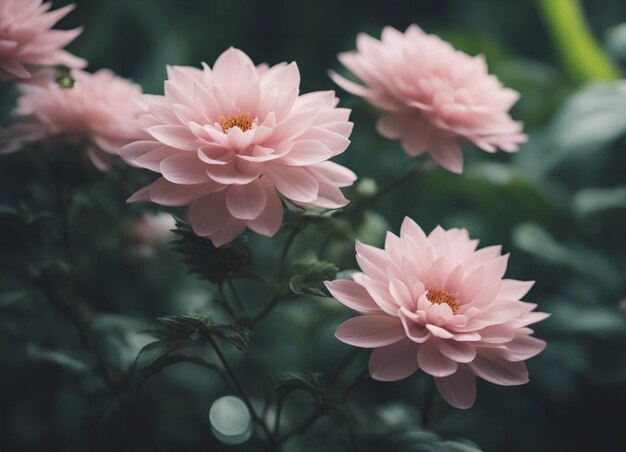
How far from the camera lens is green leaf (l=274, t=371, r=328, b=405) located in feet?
1.66

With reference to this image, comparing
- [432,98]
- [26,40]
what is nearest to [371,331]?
[432,98]

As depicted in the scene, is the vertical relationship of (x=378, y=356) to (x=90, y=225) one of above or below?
above

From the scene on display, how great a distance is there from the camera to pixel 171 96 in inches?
20.2

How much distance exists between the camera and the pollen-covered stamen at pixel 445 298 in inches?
19.9

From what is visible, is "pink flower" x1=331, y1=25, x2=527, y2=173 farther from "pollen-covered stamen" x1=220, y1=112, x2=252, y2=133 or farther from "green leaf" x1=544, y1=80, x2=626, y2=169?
"green leaf" x1=544, y1=80, x2=626, y2=169

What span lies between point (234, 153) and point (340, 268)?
25cm

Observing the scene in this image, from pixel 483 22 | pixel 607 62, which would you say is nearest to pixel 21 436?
pixel 607 62

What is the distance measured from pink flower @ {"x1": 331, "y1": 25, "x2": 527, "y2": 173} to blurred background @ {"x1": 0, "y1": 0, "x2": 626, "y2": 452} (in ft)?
0.24

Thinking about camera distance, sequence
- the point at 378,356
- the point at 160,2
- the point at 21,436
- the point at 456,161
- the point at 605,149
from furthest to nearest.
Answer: the point at 160,2
the point at 605,149
the point at 21,436
the point at 456,161
the point at 378,356

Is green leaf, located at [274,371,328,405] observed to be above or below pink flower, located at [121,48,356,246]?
below

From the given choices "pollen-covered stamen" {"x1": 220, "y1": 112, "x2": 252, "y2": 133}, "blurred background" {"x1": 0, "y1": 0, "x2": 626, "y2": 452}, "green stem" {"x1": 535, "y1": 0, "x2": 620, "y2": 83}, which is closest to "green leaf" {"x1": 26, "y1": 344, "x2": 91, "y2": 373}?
"blurred background" {"x1": 0, "y1": 0, "x2": 626, "y2": 452}

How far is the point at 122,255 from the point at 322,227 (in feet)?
0.97

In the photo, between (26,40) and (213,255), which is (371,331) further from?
(26,40)

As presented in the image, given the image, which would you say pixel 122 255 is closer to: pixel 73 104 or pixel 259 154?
pixel 73 104
